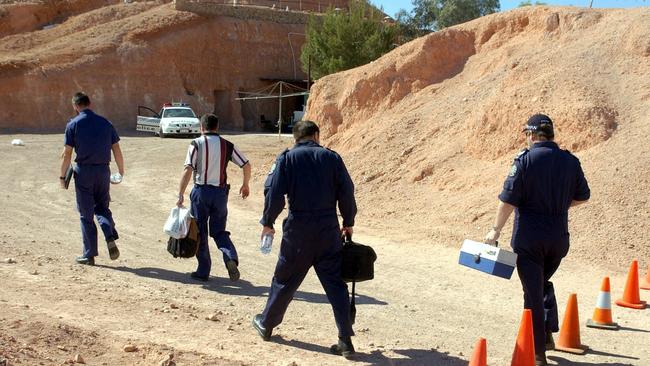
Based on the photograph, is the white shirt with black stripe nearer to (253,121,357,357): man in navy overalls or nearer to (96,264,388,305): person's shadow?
(96,264,388,305): person's shadow

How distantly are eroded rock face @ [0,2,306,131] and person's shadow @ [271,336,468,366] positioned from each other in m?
39.1

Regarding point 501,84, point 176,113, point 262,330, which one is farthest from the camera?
point 176,113

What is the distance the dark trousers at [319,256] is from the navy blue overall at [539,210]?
1425 mm

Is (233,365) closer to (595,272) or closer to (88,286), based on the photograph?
(88,286)

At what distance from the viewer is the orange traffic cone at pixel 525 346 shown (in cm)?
580

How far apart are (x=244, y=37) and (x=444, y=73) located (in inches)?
1311

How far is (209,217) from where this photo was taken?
911cm

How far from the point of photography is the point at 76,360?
18.9 ft

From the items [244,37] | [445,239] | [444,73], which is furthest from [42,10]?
[445,239]

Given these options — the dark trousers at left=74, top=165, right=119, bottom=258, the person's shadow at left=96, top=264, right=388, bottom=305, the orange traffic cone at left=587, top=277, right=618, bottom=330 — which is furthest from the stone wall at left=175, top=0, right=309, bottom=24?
the orange traffic cone at left=587, top=277, right=618, bottom=330

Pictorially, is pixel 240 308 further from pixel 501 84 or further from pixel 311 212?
pixel 501 84

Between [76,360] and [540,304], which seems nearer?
[76,360]

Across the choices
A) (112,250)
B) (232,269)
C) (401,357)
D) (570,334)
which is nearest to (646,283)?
(570,334)

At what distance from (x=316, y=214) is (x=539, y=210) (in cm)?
181
